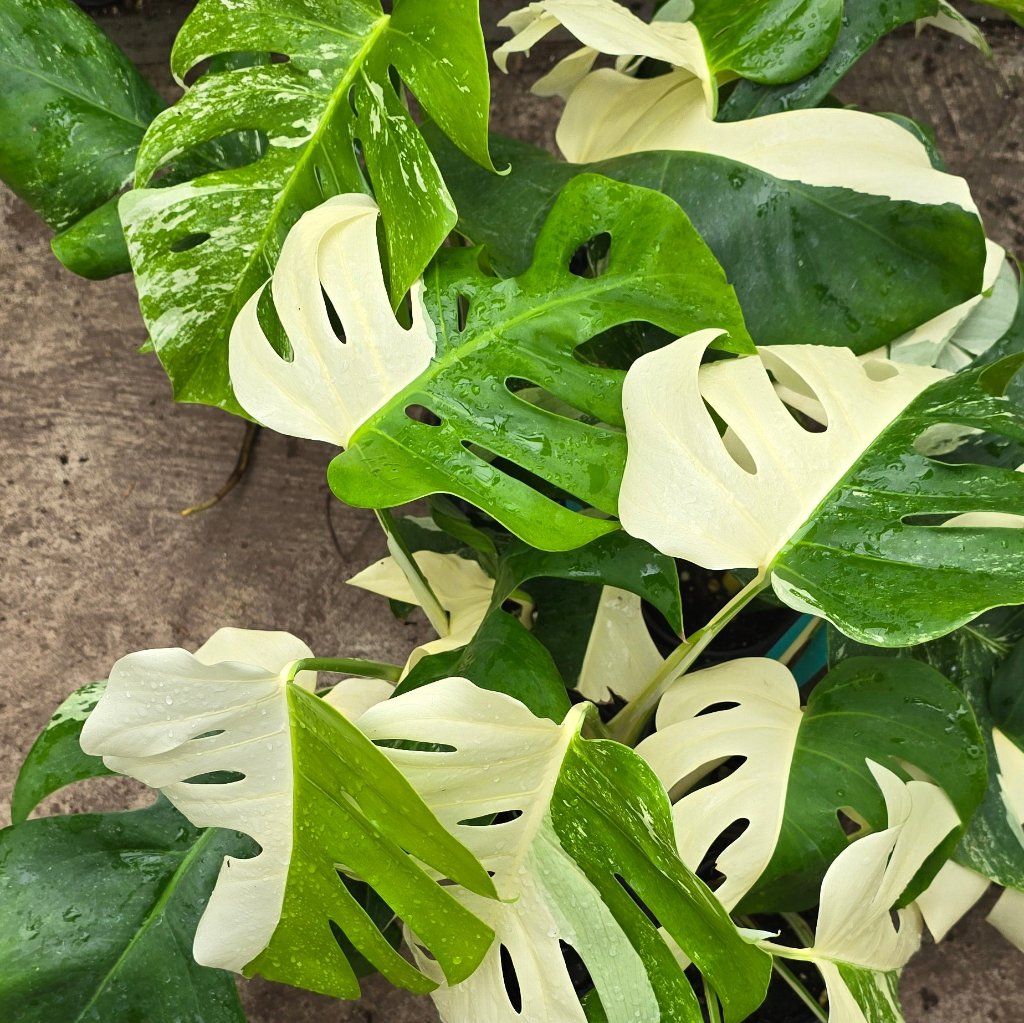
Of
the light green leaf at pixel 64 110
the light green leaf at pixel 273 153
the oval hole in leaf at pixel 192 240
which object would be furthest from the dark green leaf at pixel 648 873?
the light green leaf at pixel 64 110

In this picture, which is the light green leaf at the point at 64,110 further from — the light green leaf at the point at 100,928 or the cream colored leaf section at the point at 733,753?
the cream colored leaf section at the point at 733,753

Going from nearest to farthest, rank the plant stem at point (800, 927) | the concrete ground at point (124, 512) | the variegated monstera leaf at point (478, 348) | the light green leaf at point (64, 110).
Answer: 1. the variegated monstera leaf at point (478, 348)
2. the light green leaf at point (64, 110)
3. the plant stem at point (800, 927)
4. the concrete ground at point (124, 512)

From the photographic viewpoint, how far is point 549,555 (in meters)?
0.64

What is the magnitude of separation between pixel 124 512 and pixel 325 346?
3.06 feet

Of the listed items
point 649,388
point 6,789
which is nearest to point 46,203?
point 649,388

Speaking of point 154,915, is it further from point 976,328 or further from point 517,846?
point 976,328

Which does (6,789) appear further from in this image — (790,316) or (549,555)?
(790,316)

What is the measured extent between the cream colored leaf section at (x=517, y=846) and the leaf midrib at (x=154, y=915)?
0.24 metres

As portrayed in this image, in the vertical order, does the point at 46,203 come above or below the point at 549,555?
Answer: above

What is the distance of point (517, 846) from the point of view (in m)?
0.57

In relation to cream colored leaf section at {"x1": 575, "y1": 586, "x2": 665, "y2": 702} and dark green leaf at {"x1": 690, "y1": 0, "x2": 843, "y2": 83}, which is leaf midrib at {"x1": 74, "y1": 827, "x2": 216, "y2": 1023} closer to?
cream colored leaf section at {"x1": 575, "y1": 586, "x2": 665, "y2": 702}

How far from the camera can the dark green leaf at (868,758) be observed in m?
0.62

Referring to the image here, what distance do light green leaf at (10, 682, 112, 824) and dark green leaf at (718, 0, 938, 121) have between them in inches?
29.4

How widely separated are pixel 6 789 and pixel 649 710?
1.10m
